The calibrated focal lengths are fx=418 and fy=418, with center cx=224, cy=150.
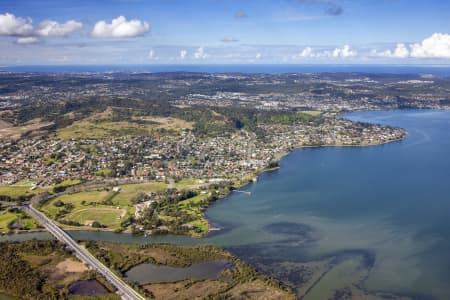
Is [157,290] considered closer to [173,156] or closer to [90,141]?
[173,156]

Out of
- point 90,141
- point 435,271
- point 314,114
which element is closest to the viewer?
point 435,271

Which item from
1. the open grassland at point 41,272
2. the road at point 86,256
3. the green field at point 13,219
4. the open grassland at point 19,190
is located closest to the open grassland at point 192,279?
the road at point 86,256

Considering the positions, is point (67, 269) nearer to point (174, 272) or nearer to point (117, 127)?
point (174, 272)

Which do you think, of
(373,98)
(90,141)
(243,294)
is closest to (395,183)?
(243,294)

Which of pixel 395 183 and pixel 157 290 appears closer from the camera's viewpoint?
pixel 157 290

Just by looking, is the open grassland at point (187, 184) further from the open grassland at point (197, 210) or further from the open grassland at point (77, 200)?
the open grassland at point (77, 200)

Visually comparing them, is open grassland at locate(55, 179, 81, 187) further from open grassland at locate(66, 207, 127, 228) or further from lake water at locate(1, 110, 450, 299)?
lake water at locate(1, 110, 450, 299)
